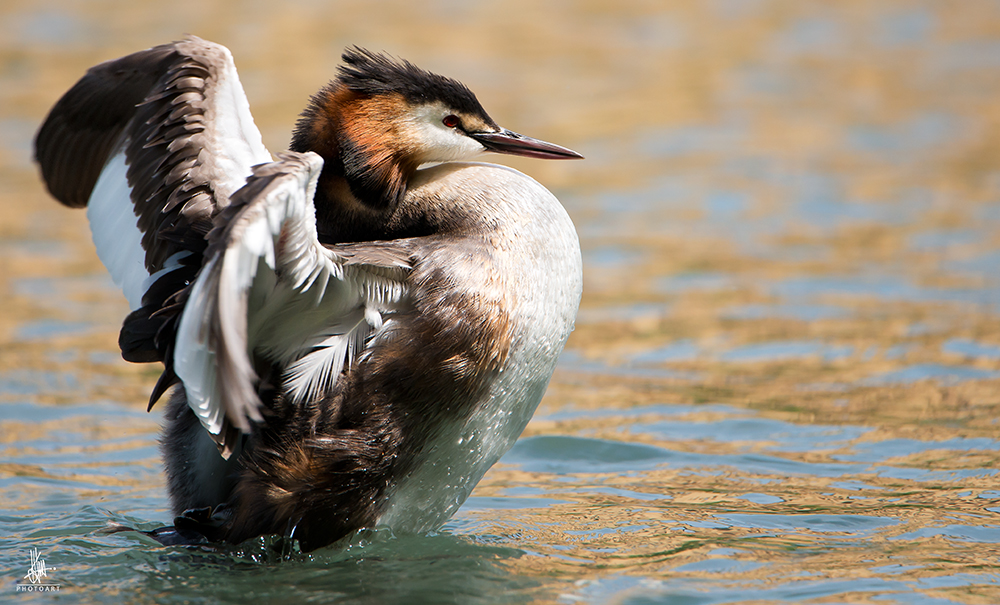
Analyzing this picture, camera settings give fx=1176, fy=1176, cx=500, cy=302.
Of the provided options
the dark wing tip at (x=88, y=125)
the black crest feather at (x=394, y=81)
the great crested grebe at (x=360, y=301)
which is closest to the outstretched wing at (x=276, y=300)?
the great crested grebe at (x=360, y=301)

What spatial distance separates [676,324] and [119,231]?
4.48 metres

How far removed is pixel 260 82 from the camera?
49.3ft

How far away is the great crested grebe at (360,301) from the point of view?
4.48 m

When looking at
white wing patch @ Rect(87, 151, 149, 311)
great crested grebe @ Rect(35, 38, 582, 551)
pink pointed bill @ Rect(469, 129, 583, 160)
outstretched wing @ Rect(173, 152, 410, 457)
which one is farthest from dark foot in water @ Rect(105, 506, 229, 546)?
pink pointed bill @ Rect(469, 129, 583, 160)

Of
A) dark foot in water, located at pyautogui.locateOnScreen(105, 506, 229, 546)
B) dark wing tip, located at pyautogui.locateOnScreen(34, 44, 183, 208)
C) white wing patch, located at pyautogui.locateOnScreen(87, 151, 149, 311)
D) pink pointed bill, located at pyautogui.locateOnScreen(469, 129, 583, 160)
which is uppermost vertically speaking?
pink pointed bill, located at pyautogui.locateOnScreen(469, 129, 583, 160)

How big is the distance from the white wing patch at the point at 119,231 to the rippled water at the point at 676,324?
1.11m

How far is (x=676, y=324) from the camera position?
851cm

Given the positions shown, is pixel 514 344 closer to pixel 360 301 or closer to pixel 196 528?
pixel 360 301

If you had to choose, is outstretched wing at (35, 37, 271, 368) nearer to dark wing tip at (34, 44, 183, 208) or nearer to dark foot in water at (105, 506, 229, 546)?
dark wing tip at (34, 44, 183, 208)

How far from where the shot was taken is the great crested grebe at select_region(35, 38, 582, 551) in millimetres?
4484

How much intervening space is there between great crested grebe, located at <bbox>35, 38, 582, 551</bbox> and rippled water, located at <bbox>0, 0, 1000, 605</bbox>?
32 cm

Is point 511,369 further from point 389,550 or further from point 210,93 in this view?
point 210,93

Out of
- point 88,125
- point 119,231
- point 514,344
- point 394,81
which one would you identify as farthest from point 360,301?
point 88,125

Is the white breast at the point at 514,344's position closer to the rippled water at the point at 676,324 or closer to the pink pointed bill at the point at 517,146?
the pink pointed bill at the point at 517,146
